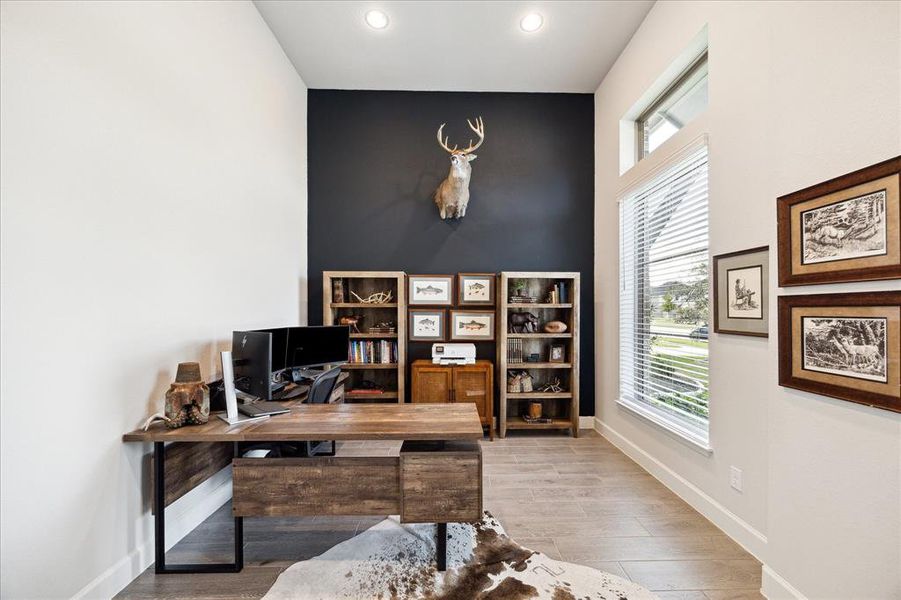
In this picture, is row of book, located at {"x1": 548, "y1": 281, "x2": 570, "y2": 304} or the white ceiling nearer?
the white ceiling

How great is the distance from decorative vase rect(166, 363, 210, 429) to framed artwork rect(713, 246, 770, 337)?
2.94 meters

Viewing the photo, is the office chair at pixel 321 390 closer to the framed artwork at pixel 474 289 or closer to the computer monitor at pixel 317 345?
the computer monitor at pixel 317 345

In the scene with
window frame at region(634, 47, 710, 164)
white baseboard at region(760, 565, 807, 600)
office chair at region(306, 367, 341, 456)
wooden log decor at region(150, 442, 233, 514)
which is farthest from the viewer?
window frame at region(634, 47, 710, 164)

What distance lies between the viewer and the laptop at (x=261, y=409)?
6.68 ft

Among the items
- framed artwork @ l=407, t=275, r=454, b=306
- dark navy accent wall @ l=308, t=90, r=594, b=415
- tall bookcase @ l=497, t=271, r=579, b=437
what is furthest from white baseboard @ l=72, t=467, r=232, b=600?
tall bookcase @ l=497, t=271, r=579, b=437

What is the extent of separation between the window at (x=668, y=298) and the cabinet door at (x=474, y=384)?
129cm

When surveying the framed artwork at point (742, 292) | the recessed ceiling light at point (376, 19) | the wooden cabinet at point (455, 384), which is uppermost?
the recessed ceiling light at point (376, 19)

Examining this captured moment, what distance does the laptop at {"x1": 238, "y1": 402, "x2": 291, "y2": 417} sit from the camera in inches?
80.2

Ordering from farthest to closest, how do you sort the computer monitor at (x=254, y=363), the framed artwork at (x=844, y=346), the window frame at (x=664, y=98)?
the window frame at (x=664, y=98) < the computer monitor at (x=254, y=363) < the framed artwork at (x=844, y=346)

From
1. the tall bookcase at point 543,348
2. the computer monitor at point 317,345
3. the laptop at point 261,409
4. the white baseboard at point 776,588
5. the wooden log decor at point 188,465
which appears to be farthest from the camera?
the tall bookcase at point 543,348

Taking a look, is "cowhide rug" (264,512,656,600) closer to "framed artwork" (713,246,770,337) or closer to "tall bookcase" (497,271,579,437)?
"framed artwork" (713,246,770,337)

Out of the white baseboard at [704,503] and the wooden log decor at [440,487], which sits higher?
the wooden log decor at [440,487]

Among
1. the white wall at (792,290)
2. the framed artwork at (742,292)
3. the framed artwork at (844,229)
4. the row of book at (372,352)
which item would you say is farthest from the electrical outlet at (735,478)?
the row of book at (372,352)

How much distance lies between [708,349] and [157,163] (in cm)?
345
